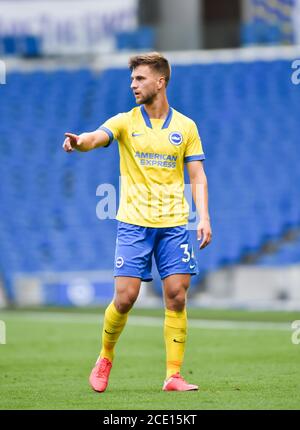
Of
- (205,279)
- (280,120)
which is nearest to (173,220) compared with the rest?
(205,279)

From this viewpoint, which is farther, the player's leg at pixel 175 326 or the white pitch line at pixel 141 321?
the white pitch line at pixel 141 321

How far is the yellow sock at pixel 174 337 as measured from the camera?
7.38 metres

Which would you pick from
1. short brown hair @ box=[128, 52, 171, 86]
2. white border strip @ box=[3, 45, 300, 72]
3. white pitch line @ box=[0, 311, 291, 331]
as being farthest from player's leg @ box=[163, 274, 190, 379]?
white border strip @ box=[3, 45, 300, 72]

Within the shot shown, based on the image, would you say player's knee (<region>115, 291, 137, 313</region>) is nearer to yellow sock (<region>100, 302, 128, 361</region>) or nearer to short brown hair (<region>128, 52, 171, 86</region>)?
yellow sock (<region>100, 302, 128, 361</region>)

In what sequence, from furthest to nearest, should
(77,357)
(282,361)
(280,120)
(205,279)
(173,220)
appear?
(280,120), (205,279), (77,357), (282,361), (173,220)

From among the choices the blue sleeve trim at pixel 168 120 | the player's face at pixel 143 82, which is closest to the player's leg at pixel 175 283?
the blue sleeve trim at pixel 168 120

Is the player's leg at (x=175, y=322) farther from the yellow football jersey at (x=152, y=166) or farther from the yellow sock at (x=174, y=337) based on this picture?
the yellow football jersey at (x=152, y=166)

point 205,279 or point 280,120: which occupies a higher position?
point 280,120

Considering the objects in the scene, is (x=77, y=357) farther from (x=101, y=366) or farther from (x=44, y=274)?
(x=44, y=274)

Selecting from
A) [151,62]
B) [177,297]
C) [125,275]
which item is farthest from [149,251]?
[151,62]

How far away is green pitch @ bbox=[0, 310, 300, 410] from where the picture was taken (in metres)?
6.81

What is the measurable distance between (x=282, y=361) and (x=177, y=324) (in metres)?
2.32

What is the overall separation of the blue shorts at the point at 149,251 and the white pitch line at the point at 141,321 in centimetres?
603

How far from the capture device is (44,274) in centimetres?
1992
